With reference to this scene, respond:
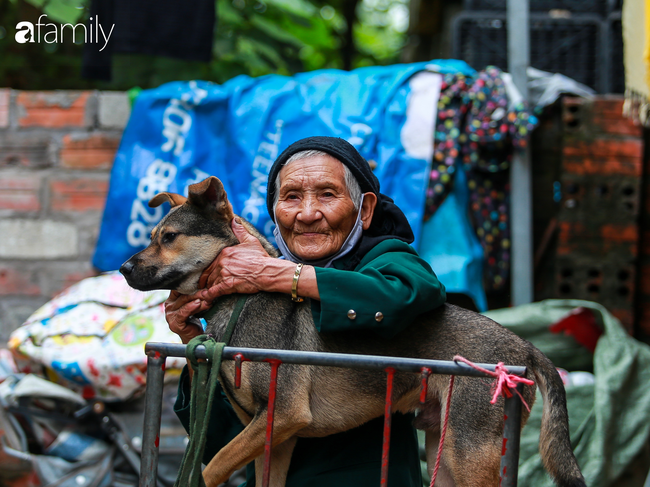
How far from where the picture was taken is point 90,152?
5.09 m

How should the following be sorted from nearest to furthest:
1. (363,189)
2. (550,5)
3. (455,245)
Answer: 1. (363,189)
2. (455,245)
3. (550,5)

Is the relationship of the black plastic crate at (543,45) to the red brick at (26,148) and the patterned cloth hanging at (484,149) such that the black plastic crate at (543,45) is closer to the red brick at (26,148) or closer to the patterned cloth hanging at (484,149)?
the patterned cloth hanging at (484,149)

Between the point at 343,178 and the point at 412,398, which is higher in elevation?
the point at 343,178

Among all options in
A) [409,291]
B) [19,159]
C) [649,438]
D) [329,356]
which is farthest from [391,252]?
[19,159]

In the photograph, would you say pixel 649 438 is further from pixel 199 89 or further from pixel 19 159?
Result: pixel 19 159

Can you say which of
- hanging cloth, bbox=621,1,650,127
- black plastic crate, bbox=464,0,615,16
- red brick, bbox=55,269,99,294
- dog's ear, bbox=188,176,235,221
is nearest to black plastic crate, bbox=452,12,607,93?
black plastic crate, bbox=464,0,615,16

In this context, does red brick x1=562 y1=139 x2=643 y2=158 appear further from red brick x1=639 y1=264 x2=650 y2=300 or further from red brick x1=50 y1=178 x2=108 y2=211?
red brick x1=50 y1=178 x2=108 y2=211

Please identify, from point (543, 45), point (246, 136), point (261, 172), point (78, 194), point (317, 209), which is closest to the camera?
point (317, 209)

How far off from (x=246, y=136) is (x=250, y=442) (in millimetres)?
2965

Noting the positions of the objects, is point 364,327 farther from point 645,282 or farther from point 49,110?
point 49,110

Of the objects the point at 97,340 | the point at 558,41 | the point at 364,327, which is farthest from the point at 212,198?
the point at 558,41

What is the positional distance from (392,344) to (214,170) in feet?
9.51

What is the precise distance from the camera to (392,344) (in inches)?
→ 91.3

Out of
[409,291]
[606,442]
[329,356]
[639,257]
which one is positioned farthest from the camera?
[639,257]
